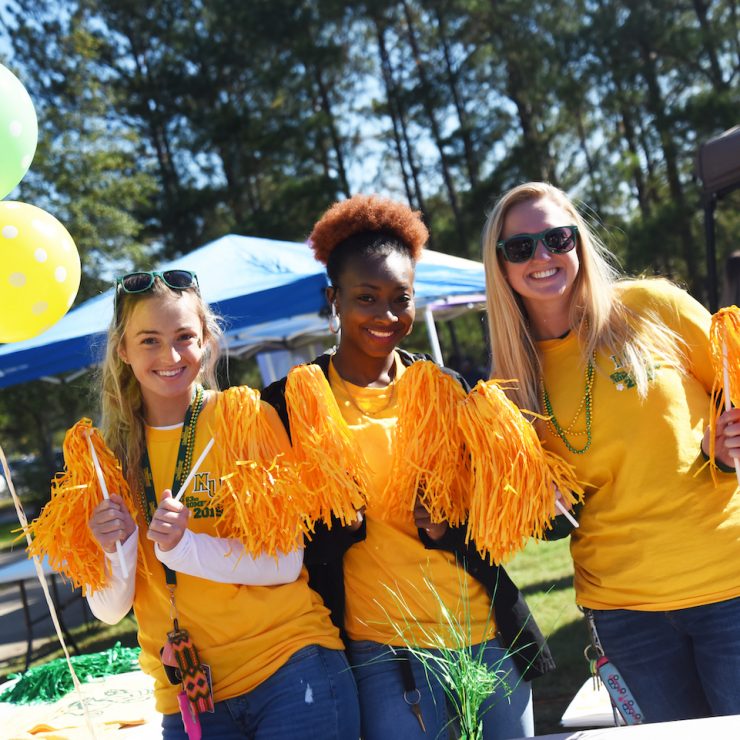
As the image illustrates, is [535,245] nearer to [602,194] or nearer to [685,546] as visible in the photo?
[685,546]

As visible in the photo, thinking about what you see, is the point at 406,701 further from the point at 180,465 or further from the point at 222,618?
the point at 180,465

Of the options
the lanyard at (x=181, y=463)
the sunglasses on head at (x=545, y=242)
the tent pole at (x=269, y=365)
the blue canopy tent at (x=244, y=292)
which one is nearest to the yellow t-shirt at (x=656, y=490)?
the sunglasses on head at (x=545, y=242)

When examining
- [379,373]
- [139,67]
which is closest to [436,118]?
[139,67]

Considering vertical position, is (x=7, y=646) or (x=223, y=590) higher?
(x=223, y=590)

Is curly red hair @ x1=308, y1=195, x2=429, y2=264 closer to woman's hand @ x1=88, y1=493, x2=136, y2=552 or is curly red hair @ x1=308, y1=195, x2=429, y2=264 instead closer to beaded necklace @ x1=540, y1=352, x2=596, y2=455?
beaded necklace @ x1=540, y1=352, x2=596, y2=455

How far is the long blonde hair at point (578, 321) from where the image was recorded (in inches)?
78.3

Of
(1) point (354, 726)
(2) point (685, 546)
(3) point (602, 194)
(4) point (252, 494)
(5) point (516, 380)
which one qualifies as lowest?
(1) point (354, 726)

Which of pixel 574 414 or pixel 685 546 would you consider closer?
pixel 685 546

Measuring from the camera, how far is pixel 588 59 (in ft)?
52.4

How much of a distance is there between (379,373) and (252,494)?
55 cm

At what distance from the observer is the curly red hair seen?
2291 millimetres

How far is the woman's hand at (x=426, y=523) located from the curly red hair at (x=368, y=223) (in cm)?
77

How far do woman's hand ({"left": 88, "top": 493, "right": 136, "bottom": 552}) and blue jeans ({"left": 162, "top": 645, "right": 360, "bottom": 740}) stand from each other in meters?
0.43

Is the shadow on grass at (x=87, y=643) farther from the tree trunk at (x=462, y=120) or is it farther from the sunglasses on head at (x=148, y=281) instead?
the tree trunk at (x=462, y=120)
